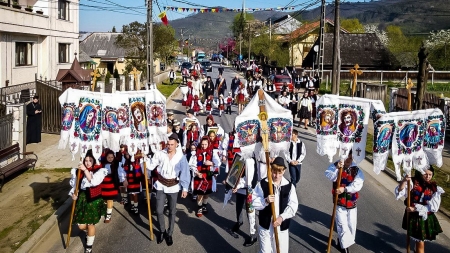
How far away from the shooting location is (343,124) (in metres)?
7.43

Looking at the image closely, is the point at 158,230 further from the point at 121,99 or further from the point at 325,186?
the point at 325,186

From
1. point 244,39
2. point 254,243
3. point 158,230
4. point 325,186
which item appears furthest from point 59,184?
point 244,39

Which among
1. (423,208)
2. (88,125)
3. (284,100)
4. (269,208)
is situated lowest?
(423,208)

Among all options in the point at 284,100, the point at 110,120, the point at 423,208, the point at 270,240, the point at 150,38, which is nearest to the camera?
the point at 270,240

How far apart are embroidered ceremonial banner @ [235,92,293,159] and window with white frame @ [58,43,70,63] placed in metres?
28.3

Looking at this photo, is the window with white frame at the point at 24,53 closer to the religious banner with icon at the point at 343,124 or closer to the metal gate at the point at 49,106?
the metal gate at the point at 49,106

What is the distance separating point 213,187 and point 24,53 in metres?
23.0

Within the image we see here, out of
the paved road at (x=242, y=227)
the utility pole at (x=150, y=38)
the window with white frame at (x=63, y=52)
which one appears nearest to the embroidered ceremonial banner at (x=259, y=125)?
the paved road at (x=242, y=227)

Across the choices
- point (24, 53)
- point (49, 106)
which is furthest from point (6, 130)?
point (24, 53)

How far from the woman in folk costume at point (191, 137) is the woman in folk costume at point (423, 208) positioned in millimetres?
4773

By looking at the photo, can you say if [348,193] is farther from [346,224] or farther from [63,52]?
[63,52]

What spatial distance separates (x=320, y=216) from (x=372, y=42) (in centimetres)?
4621

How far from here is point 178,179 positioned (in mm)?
7992

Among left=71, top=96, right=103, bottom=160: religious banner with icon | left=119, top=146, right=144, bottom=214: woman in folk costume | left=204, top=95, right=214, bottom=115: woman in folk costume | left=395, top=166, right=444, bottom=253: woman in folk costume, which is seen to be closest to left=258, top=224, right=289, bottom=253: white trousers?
left=395, top=166, right=444, bottom=253: woman in folk costume
